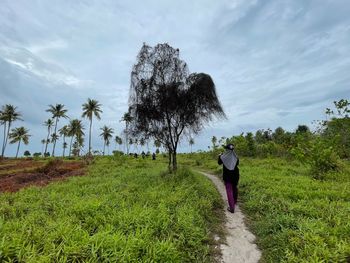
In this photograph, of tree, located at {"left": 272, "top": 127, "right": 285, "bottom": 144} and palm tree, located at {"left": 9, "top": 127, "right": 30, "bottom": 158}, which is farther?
palm tree, located at {"left": 9, "top": 127, "right": 30, "bottom": 158}

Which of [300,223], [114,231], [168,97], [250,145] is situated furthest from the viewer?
[250,145]

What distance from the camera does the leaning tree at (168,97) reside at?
50.5ft

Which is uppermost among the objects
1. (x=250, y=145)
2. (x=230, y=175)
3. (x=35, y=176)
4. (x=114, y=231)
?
(x=250, y=145)

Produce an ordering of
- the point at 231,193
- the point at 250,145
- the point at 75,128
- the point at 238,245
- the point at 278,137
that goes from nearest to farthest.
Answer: the point at 238,245 → the point at 231,193 → the point at 250,145 → the point at 278,137 → the point at 75,128

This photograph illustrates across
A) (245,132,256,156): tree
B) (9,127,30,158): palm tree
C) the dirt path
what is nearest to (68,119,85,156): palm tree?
(9,127,30,158): palm tree

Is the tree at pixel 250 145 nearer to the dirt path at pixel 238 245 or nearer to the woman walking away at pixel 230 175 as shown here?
the woman walking away at pixel 230 175

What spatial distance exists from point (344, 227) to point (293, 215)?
1.53 m

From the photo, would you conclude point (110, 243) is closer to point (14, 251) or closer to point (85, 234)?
point (85, 234)

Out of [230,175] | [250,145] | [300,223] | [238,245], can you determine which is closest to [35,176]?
[230,175]

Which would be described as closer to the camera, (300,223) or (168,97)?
(300,223)

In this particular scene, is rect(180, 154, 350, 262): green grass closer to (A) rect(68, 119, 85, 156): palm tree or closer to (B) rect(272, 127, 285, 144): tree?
(B) rect(272, 127, 285, 144): tree

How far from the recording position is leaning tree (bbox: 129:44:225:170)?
15.4 metres

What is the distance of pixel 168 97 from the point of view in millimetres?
15234

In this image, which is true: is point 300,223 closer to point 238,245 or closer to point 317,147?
point 238,245
